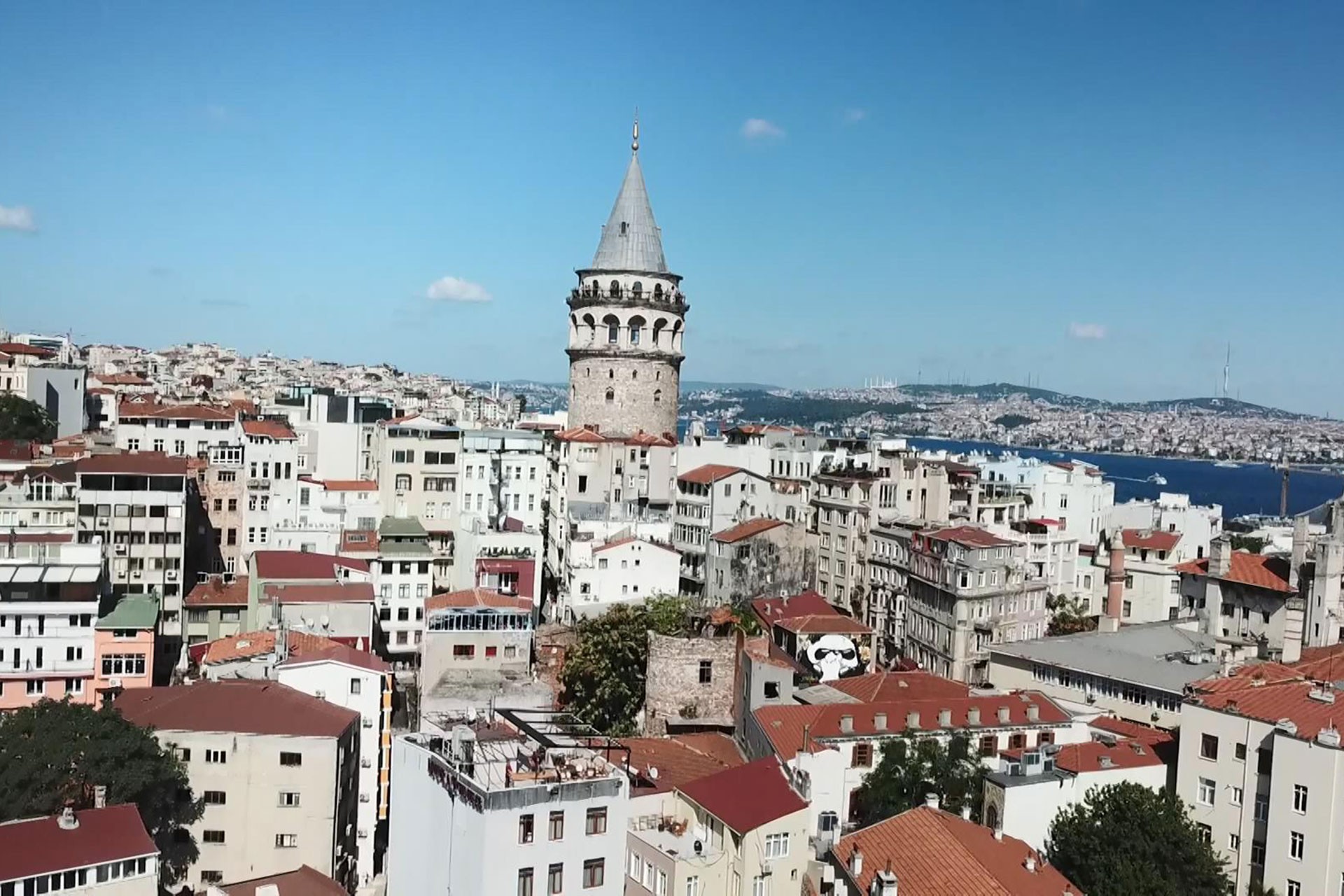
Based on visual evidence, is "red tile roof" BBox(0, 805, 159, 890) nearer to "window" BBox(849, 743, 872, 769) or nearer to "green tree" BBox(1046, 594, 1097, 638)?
"window" BBox(849, 743, 872, 769)

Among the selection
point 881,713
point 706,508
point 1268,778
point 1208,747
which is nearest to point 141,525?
point 706,508

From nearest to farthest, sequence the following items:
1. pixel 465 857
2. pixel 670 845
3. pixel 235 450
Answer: pixel 465 857, pixel 670 845, pixel 235 450

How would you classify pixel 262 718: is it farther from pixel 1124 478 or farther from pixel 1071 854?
pixel 1124 478

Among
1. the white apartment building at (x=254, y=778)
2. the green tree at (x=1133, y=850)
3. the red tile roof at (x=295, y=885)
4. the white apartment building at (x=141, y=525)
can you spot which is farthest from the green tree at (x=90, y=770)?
the green tree at (x=1133, y=850)

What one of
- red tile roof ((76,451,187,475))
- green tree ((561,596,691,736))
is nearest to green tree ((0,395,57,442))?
red tile roof ((76,451,187,475))

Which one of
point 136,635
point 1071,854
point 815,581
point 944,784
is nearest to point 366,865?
point 136,635

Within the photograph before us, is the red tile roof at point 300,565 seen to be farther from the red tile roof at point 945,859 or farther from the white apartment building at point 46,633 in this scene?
the red tile roof at point 945,859

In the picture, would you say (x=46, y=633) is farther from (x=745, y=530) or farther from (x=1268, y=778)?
(x=1268, y=778)
